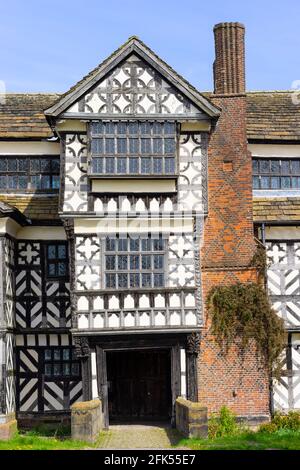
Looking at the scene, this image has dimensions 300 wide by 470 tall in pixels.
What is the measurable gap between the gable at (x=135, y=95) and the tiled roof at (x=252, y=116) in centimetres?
305

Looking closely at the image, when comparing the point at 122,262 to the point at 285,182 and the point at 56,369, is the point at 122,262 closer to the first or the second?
the point at 56,369

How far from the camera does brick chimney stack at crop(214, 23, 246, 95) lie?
873 inches

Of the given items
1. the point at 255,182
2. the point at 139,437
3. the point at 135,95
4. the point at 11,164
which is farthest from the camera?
the point at 255,182

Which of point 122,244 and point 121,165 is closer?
point 121,165

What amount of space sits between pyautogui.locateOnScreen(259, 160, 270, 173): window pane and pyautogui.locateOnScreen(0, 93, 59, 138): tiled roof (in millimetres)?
6332

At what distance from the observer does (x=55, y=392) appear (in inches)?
851

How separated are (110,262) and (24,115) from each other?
6.41 m

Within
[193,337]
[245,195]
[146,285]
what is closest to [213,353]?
[193,337]

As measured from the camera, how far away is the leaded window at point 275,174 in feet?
74.9

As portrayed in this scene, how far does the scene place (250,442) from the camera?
56.8 feet

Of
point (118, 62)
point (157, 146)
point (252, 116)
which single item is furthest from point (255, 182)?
point (118, 62)

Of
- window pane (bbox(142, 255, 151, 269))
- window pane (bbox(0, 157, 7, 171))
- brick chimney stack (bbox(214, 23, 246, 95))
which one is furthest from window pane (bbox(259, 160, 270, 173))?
window pane (bbox(0, 157, 7, 171))

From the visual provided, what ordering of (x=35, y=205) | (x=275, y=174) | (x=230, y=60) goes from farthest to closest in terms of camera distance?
(x=275, y=174) < (x=230, y=60) < (x=35, y=205)
